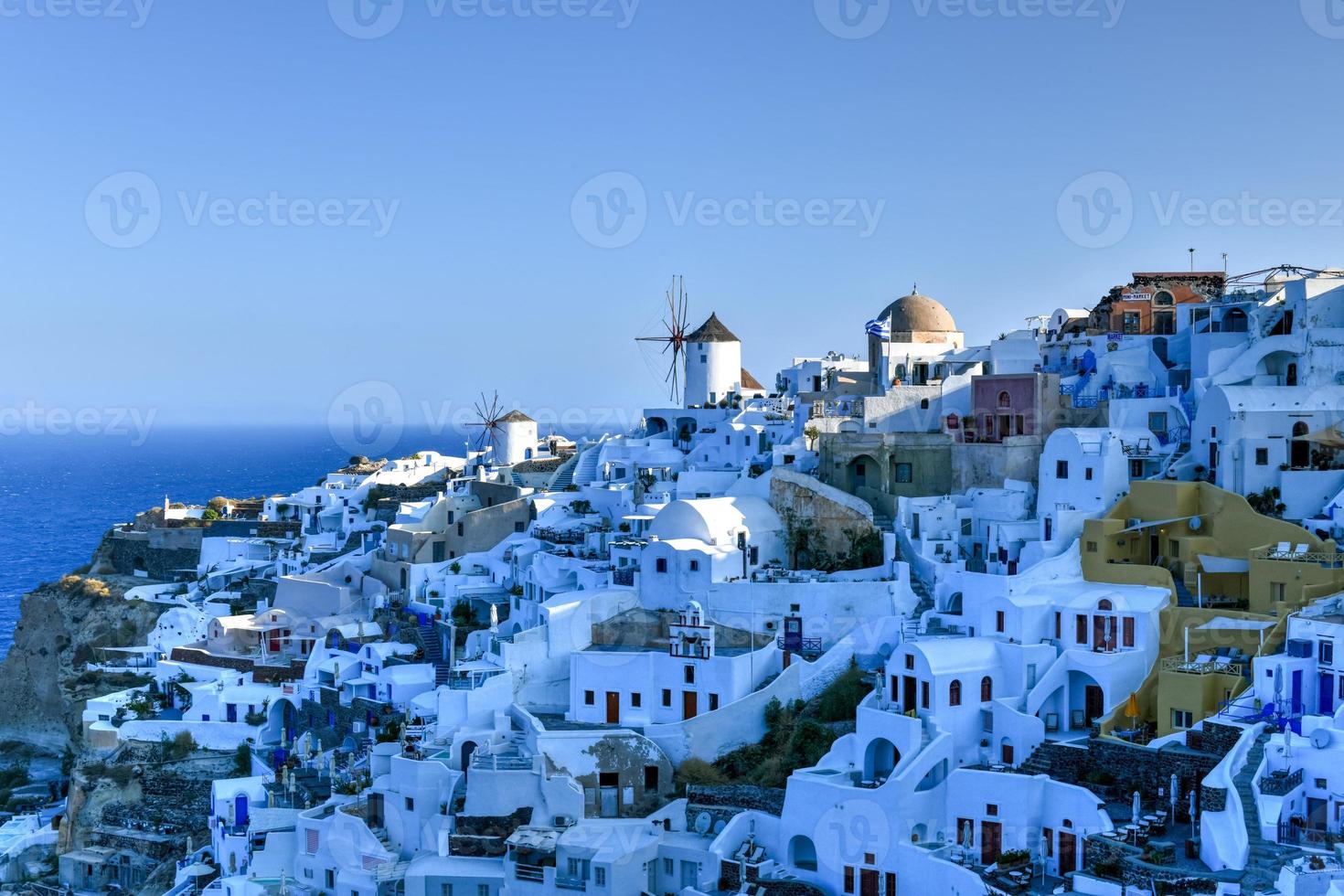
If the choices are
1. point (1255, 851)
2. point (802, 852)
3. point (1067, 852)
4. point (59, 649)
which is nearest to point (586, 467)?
point (59, 649)

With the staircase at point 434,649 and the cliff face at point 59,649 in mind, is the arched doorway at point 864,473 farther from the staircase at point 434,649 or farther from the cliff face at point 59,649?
the cliff face at point 59,649

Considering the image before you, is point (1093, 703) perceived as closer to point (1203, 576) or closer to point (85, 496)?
point (1203, 576)

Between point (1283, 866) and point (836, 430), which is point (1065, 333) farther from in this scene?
point (1283, 866)

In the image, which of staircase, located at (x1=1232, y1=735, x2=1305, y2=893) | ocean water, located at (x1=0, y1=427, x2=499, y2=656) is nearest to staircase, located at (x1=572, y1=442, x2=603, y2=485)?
staircase, located at (x1=1232, y1=735, x2=1305, y2=893)

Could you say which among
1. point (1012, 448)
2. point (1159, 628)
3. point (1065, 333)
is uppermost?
point (1065, 333)

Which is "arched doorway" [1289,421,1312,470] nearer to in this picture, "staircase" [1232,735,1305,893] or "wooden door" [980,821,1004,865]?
"staircase" [1232,735,1305,893]

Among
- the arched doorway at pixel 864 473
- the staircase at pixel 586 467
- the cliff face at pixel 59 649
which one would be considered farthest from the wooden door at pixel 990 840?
the cliff face at pixel 59 649

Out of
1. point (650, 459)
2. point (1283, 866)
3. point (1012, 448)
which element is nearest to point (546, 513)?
point (650, 459)
